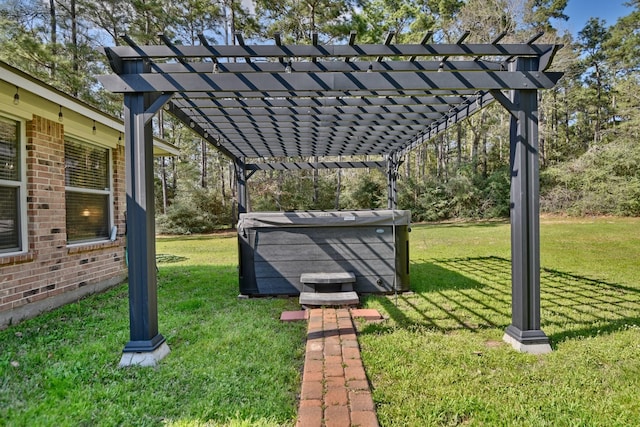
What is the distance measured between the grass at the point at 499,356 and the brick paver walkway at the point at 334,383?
4.3 inches

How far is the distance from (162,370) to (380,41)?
56.4ft

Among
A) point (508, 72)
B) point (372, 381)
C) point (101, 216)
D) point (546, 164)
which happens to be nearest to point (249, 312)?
point (372, 381)

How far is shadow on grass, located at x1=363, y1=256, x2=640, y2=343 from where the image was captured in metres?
3.38

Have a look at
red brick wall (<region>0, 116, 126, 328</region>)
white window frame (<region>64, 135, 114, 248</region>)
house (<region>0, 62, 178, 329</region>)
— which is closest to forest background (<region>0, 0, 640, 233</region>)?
white window frame (<region>64, 135, 114, 248</region>)

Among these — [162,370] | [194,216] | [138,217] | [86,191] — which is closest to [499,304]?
[162,370]

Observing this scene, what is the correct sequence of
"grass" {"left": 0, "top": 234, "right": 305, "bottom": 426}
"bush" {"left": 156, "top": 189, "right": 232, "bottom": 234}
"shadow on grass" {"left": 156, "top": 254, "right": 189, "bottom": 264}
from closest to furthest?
"grass" {"left": 0, "top": 234, "right": 305, "bottom": 426} < "shadow on grass" {"left": 156, "top": 254, "right": 189, "bottom": 264} < "bush" {"left": 156, "top": 189, "right": 232, "bottom": 234}

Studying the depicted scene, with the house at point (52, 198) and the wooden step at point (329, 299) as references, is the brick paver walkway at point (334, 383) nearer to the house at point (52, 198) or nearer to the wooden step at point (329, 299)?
the wooden step at point (329, 299)

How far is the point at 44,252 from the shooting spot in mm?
3791

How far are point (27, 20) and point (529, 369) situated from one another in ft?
58.1

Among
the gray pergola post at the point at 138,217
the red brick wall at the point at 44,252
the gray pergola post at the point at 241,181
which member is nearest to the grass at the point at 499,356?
the gray pergola post at the point at 138,217

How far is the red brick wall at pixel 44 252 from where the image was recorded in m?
3.40

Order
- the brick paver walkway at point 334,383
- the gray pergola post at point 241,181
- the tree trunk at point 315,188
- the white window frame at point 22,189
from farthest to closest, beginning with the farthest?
the tree trunk at point 315,188 → the gray pergola post at point 241,181 → the white window frame at point 22,189 → the brick paver walkway at point 334,383

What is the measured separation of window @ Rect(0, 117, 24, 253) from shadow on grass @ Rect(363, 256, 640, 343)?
386 cm

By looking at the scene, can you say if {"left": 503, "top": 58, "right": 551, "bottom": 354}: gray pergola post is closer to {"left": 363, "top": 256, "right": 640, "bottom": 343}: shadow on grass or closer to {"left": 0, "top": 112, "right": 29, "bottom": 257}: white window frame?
{"left": 363, "top": 256, "right": 640, "bottom": 343}: shadow on grass
